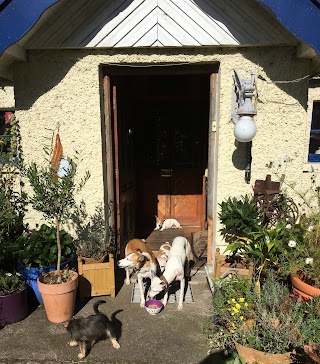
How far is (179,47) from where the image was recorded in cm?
392

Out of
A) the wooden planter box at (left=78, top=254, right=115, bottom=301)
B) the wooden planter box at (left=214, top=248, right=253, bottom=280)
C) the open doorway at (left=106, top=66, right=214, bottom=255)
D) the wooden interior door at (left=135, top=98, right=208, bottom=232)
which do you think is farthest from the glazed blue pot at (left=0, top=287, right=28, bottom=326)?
the wooden interior door at (left=135, top=98, right=208, bottom=232)

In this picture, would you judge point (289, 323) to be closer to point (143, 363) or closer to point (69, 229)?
point (143, 363)

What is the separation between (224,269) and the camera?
393cm

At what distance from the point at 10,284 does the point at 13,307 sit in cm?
27

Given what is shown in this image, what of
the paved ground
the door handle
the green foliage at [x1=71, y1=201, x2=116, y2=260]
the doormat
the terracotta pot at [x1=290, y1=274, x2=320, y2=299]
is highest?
the door handle

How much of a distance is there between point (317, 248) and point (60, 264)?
3047 millimetres

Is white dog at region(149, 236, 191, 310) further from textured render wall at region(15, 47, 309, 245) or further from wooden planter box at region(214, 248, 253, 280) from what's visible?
textured render wall at region(15, 47, 309, 245)

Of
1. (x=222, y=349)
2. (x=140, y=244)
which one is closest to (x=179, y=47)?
(x=140, y=244)

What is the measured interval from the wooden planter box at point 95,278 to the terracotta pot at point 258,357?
1.91 m

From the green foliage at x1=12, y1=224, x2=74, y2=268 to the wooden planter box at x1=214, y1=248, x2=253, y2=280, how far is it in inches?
78.4

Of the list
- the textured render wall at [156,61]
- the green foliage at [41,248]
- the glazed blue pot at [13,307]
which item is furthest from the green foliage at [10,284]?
the textured render wall at [156,61]

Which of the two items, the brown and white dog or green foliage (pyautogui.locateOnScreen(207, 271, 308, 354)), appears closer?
green foliage (pyautogui.locateOnScreen(207, 271, 308, 354))

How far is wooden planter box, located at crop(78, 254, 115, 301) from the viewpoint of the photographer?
3.84 meters

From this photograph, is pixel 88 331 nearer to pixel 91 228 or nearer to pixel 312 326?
pixel 91 228
